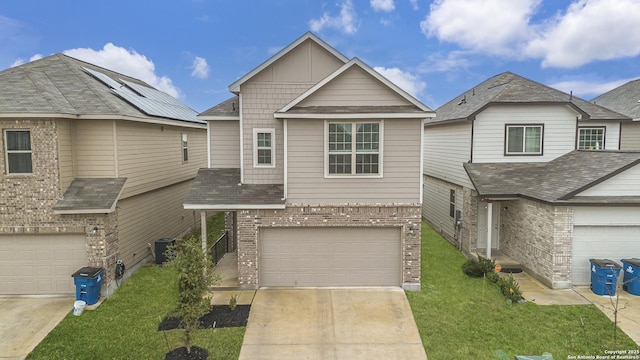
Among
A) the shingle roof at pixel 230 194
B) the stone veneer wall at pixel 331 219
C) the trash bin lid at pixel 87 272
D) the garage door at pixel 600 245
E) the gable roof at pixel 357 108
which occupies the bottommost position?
the trash bin lid at pixel 87 272

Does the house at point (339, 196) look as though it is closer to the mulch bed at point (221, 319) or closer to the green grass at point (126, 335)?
the mulch bed at point (221, 319)

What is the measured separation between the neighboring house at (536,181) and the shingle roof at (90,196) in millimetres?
11982

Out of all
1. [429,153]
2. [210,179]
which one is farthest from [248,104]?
[429,153]

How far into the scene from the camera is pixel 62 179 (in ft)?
37.7

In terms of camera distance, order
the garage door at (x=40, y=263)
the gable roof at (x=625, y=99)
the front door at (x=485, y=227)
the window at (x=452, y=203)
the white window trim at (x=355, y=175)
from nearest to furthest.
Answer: the garage door at (x=40, y=263)
the white window trim at (x=355, y=175)
the front door at (x=485, y=227)
the window at (x=452, y=203)
the gable roof at (x=625, y=99)

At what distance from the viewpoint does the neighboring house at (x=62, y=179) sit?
11.2 m

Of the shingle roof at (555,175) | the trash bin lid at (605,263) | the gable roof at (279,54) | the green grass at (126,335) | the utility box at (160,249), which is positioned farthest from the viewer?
the utility box at (160,249)

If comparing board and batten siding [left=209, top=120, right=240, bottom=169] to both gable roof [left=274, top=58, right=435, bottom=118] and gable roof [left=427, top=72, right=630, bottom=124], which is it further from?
gable roof [left=427, top=72, right=630, bottom=124]

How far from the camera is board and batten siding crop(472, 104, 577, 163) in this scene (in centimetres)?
1499

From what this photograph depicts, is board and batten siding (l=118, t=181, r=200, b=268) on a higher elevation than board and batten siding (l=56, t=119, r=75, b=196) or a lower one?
lower

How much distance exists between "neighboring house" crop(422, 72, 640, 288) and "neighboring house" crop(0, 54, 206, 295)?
39.8ft

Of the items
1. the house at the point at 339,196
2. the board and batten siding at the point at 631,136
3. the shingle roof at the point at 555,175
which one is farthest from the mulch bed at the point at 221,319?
the board and batten siding at the point at 631,136

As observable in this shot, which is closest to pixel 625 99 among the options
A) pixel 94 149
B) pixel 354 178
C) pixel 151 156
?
pixel 354 178

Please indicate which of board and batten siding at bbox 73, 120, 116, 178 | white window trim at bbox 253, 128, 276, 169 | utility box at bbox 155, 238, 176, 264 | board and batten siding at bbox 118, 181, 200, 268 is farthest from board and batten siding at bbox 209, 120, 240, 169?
utility box at bbox 155, 238, 176, 264
